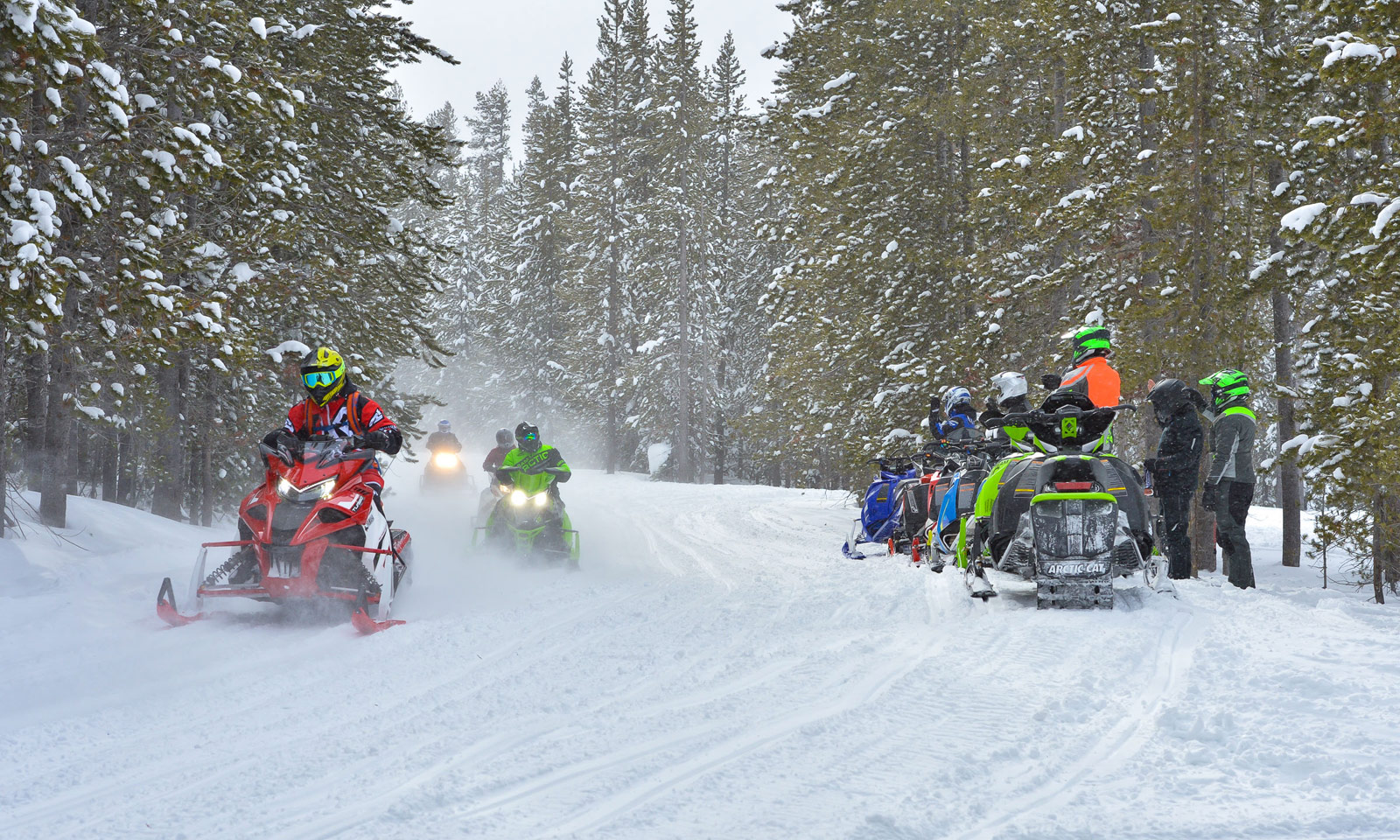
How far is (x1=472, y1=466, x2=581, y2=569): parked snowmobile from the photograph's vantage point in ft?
34.5

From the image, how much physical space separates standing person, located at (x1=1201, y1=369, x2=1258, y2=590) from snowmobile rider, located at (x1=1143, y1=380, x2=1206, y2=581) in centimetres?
17

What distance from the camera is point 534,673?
518cm

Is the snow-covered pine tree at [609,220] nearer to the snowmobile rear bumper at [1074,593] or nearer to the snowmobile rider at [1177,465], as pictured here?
the snowmobile rider at [1177,465]

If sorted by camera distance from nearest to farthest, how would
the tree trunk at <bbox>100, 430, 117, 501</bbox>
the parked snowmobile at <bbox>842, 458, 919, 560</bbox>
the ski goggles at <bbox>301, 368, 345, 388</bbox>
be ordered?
the ski goggles at <bbox>301, 368, 345, 388</bbox>
the parked snowmobile at <bbox>842, 458, 919, 560</bbox>
the tree trunk at <bbox>100, 430, 117, 501</bbox>

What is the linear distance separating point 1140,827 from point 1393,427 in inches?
272

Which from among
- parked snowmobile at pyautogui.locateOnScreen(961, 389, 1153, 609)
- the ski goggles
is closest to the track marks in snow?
parked snowmobile at pyautogui.locateOnScreen(961, 389, 1153, 609)

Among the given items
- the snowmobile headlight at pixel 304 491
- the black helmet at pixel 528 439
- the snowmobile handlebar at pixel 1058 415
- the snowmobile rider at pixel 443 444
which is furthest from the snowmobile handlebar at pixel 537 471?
the snowmobile rider at pixel 443 444

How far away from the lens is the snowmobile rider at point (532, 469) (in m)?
10.8

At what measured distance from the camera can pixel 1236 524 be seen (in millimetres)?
8344

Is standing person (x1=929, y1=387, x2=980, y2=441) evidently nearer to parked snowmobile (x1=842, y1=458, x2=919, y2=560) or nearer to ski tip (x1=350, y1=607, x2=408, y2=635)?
parked snowmobile (x1=842, y1=458, x2=919, y2=560)

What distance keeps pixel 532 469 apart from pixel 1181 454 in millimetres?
6741

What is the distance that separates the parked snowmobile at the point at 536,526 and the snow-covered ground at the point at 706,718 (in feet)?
9.01

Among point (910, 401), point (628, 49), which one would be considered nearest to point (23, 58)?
point (910, 401)

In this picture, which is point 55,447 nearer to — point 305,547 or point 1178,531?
point 305,547
